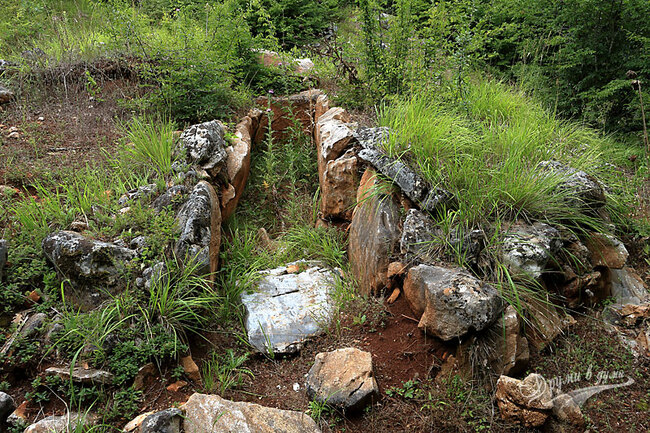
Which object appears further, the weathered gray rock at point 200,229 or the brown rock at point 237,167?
the brown rock at point 237,167

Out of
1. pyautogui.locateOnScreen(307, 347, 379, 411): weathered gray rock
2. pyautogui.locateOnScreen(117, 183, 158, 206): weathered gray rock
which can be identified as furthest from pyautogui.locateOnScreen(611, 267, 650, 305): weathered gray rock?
pyautogui.locateOnScreen(117, 183, 158, 206): weathered gray rock

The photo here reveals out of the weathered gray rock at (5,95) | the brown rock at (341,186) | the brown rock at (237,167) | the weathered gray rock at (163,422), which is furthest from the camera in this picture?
the weathered gray rock at (5,95)

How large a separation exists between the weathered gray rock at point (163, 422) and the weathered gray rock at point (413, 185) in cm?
230

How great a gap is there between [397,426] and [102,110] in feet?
18.1

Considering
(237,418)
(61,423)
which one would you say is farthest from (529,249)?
(61,423)

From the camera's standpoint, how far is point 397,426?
2633mm

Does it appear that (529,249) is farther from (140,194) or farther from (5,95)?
(5,95)

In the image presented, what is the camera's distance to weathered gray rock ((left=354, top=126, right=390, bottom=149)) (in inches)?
159

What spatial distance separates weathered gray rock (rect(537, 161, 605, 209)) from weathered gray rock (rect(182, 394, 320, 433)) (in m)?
2.71

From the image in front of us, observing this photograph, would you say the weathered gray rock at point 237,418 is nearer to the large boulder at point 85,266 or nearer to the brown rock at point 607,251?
the large boulder at point 85,266

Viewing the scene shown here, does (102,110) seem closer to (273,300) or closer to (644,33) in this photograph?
(273,300)

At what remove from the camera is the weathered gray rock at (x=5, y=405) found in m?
2.48

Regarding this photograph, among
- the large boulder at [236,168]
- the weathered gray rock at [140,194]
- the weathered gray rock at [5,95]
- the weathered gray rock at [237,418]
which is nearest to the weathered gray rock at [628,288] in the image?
the weathered gray rock at [237,418]

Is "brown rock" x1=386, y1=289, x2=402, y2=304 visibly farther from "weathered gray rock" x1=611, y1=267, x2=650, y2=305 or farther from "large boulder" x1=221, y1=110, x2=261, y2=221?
"large boulder" x1=221, y1=110, x2=261, y2=221
